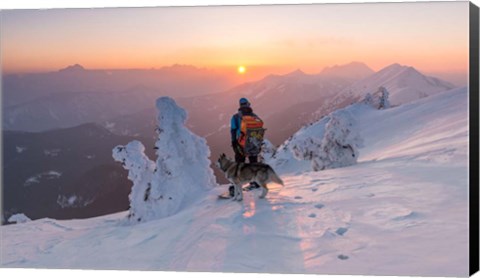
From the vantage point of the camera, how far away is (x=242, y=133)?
8.02 m

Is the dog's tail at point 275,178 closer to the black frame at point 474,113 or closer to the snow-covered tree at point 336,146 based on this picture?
the black frame at point 474,113

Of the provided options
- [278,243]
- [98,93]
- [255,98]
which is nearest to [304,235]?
[278,243]

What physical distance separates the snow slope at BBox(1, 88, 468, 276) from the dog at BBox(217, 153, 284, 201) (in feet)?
1.02

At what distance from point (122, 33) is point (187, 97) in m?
1.84

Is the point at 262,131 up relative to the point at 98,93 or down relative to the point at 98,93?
down

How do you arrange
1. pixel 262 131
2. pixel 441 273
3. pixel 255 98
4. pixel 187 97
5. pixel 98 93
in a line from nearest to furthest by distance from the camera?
pixel 441 273
pixel 262 131
pixel 255 98
pixel 187 97
pixel 98 93

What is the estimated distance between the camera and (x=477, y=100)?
7.17 meters

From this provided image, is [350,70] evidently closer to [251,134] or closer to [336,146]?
[251,134]

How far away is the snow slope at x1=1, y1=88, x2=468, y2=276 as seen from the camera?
6504 millimetres

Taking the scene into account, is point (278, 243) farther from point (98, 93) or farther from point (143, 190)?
point (98, 93)

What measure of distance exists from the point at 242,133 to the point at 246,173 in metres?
0.71

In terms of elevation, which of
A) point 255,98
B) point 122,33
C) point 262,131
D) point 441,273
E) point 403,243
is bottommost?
point 441,273

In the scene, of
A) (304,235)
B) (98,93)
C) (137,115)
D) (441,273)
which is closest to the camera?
(441,273)

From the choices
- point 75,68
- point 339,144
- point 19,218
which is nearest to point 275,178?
point 75,68
